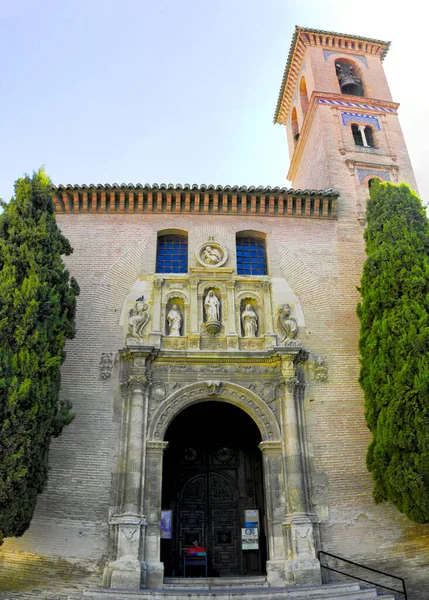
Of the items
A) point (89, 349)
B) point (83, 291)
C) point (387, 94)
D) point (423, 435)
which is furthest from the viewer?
point (387, 94)

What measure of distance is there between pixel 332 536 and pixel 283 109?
17950mm

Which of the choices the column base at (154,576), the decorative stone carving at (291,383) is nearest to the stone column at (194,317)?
the decorative stone carving at (291,383)

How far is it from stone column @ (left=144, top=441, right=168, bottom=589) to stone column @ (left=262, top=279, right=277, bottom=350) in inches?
134

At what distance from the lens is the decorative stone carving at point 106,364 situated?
11.7m

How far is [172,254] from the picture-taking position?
45.9ft

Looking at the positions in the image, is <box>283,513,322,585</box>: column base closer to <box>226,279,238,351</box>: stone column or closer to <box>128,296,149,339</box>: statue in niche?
<box>226,279,238,351</box>: stone column

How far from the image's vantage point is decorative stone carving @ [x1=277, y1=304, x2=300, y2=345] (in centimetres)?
1233

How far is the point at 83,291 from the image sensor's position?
1290 centimetres

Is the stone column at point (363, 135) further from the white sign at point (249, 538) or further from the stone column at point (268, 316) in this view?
the white sign at point (249, 538)

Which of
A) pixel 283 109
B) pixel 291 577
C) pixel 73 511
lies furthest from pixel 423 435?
pixel 283 109

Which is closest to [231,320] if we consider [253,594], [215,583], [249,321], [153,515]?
[249,321]

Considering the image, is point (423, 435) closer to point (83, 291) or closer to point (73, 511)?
point (73, 511)

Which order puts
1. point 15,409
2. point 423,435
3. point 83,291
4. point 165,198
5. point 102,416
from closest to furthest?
point 15,409
point 423,435
point 102,416
point 83,291
point 165,198

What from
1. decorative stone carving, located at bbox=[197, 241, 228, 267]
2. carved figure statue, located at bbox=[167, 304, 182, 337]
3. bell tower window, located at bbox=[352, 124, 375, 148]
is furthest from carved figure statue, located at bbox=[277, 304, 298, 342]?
bell tower window, located at bbox=[352, 124, 375, 148]
